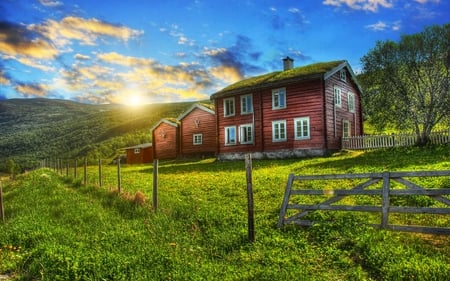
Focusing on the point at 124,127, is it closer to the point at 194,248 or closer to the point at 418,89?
the point at 418,89

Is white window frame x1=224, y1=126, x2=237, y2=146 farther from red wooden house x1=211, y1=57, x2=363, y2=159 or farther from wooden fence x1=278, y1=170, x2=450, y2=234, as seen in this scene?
wooden fence x1=278, y1=170, x2=450, y2=234

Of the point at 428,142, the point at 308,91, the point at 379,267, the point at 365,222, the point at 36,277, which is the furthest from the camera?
the point at 308,91

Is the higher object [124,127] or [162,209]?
[124,127]

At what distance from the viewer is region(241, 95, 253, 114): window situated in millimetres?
36784

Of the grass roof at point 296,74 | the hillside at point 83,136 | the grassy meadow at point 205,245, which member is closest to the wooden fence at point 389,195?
the grassy meadow at point 205,245

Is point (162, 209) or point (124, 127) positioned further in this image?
point (124, 127)

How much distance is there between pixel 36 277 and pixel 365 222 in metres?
7.53

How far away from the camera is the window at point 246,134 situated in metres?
36.5

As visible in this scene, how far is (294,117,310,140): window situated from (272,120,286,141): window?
1218 millimetres

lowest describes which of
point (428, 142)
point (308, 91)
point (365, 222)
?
point (365, 222)

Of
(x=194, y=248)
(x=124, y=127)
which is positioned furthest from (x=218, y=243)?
(x=124, y=127)

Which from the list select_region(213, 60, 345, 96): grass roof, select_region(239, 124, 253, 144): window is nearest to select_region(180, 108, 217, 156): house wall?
select_region(239, 124, 253, 144): window

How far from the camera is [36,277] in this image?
7570 millimetres

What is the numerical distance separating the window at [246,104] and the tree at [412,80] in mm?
11011
